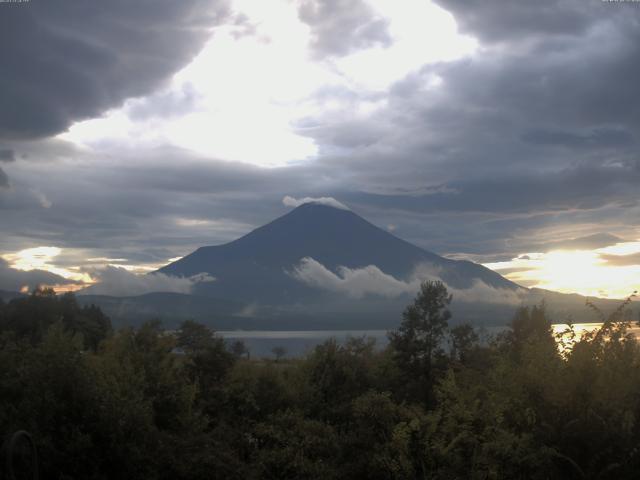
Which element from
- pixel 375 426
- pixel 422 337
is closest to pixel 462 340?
pixel 422 337

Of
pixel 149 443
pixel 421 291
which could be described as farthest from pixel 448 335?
pixel 149 443

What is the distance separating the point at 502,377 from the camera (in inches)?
714

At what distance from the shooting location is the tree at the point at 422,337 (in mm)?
40219

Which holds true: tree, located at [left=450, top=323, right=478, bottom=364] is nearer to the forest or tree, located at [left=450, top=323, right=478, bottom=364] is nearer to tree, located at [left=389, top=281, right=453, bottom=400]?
tree, located at [left=389, top=281, right=453, bottom=400]

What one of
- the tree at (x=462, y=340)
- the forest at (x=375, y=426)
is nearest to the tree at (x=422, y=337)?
the tree at (x=462, y=340)

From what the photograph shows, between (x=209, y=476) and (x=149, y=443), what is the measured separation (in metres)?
2.02

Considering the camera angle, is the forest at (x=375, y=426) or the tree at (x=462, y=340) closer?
the forest at (x=375, y=426)

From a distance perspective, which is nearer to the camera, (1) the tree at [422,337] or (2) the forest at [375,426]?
(2) the forest at [375,426]

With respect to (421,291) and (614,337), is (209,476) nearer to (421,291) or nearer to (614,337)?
(614,337)

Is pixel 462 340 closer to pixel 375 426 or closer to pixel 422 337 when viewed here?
pixel 422 337

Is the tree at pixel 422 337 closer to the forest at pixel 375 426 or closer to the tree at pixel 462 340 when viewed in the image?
the tree at pixel 462 340

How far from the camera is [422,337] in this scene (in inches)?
1667

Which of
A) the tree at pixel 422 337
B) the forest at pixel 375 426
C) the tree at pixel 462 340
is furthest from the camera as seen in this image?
the tree at pixel 462 340

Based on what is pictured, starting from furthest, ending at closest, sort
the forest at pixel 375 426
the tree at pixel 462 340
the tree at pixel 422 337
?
the tree at pixel 462 340, the tree at pixel 422 337, the forest at pixel 375 426
